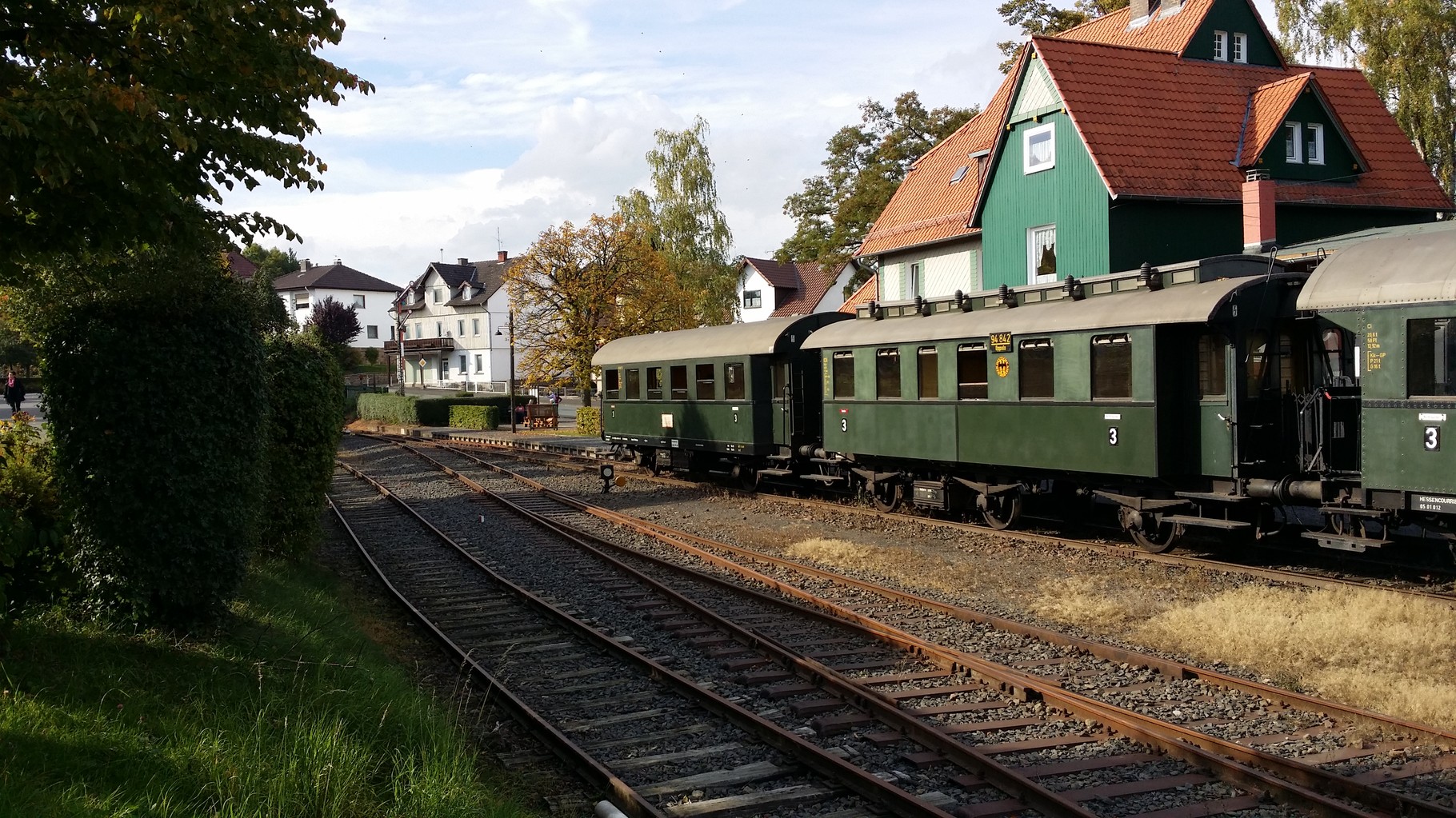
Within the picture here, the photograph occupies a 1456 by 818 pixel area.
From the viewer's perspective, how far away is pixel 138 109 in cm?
682

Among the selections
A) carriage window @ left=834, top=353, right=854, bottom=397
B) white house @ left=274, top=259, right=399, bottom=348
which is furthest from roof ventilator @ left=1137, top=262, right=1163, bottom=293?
white house @ left=274, top=259, right=399, bottom=348

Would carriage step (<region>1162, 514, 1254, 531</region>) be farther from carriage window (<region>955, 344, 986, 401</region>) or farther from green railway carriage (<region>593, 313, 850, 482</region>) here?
A: green railway carriage (<region>593, 313, 850, 482</region>)

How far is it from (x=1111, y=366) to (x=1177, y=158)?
13.9m

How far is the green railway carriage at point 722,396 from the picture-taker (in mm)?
20578

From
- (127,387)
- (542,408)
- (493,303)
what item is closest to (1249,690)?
(127,387)

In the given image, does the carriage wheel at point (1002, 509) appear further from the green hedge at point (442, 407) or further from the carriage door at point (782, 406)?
the green hedge at point (442, 407)

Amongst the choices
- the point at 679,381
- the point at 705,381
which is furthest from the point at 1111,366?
the point at 679,381

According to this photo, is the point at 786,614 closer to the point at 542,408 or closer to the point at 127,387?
the point at 127,387

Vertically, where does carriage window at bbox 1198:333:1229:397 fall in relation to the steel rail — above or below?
above

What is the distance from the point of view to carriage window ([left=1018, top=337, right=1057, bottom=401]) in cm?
1433

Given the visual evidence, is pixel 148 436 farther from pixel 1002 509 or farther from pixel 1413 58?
pixel 1413 58

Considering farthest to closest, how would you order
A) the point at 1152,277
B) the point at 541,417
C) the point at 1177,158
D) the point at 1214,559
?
the point at 541,417 < the point at 1177,158 < the point at 1152,277 < the point at 1214,559

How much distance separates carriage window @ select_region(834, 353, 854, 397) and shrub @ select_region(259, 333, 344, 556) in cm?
830

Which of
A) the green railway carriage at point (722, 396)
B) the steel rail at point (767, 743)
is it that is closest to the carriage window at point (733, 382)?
the green railway carriage at point (722, 396)
